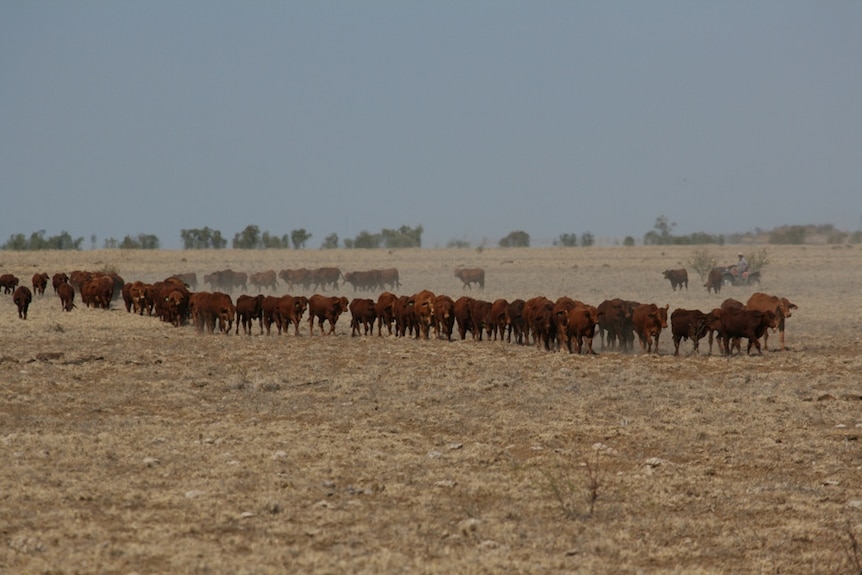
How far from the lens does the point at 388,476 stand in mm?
10883

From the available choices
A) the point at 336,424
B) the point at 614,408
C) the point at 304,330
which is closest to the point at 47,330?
the point at 304,330

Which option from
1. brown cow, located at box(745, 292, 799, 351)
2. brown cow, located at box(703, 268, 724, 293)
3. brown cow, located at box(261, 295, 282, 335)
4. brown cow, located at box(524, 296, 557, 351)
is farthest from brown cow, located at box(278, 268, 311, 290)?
brown cow, located at box(745, 292, 799, 351)

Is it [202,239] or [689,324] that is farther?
[202,239]

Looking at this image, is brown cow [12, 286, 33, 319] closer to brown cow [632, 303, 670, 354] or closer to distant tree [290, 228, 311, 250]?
brown cow [632, 303, 670, 354]

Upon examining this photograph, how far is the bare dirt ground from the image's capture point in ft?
28.0

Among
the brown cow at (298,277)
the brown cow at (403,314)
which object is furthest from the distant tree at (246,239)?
the brown cow at (403,314)

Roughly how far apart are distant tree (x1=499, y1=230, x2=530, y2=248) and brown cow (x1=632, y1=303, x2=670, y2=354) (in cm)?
9160

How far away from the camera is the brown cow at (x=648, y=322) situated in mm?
21484

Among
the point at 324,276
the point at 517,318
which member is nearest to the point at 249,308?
the point at 517,318

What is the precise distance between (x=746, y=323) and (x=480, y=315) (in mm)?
6431

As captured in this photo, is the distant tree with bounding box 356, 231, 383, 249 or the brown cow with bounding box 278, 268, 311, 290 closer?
the brown cow with bounding box 278, 268, 311, 290

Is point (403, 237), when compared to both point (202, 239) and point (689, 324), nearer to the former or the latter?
point (202, 239)

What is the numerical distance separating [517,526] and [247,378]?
926cm

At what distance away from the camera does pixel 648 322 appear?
70.8ft
